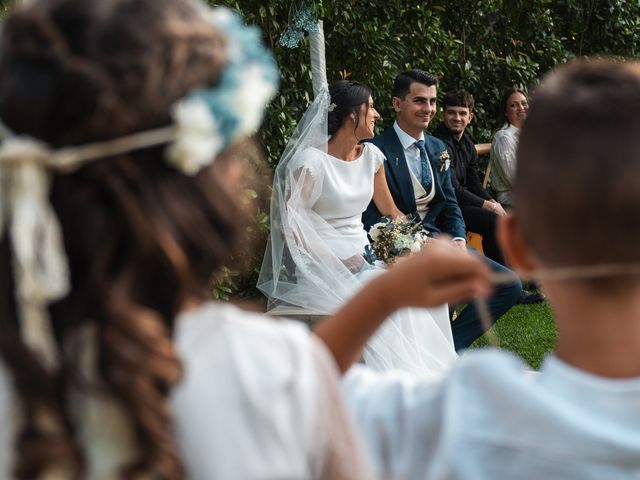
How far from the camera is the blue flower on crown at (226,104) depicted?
1.01 metres

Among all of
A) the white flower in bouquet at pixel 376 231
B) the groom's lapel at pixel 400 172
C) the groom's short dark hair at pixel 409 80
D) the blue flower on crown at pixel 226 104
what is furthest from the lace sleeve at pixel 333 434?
the groom's short dark hair at pixel 409 80

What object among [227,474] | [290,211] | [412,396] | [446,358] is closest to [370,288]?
[412,396]

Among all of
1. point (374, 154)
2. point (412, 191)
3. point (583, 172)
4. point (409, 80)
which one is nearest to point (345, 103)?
point (374, 154)

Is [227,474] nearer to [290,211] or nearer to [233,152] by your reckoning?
[233,152]

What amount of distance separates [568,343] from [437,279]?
0.69 ft

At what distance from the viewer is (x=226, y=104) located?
3.51 ft

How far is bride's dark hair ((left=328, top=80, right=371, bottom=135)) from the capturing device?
17.2 ft

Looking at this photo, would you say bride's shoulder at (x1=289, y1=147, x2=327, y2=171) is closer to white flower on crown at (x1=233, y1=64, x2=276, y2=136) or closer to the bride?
the bride

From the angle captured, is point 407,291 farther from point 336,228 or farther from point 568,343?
point 336,228

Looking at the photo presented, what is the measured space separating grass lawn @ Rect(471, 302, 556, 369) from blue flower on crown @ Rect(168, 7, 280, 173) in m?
4.50

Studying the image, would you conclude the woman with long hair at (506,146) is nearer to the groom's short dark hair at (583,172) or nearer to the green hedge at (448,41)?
the green hedge at (448,41)

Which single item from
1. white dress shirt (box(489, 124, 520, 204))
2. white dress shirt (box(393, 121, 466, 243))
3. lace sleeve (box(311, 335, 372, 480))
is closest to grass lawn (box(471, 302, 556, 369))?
white dress shirt (box(393, 121, 466, 243))

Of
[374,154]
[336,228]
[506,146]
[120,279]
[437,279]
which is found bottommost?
[506,146]

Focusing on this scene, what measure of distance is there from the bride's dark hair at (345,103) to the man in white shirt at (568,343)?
13.0 feet
